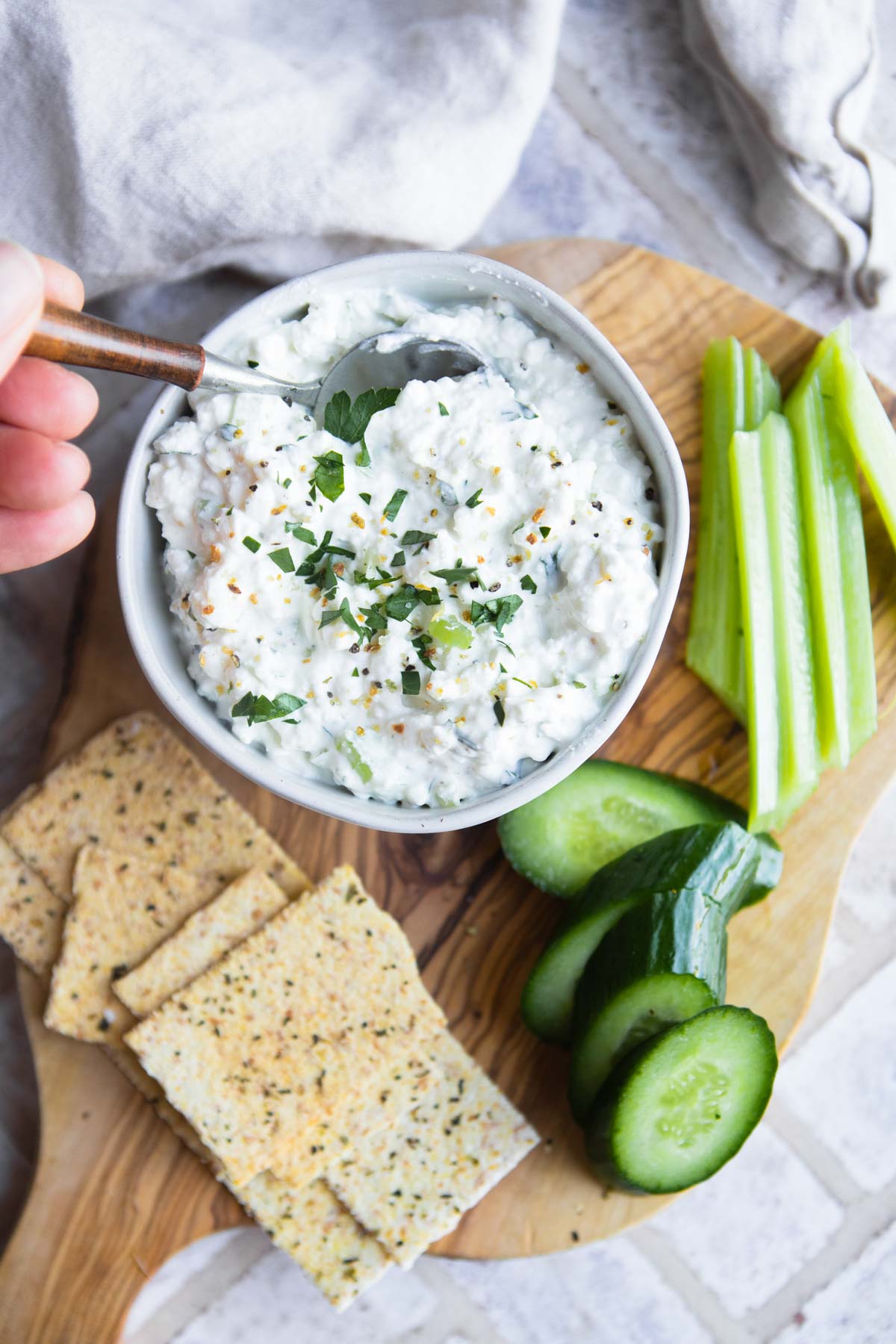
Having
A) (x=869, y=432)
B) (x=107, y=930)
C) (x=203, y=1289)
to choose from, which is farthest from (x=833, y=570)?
(x=203, y=1289)

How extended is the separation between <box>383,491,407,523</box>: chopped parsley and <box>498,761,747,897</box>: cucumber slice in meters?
0.74

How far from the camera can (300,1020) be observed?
235cm

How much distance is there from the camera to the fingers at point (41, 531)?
7.00ft

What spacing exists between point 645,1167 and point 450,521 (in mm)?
1305

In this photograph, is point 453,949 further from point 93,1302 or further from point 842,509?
point 842,509

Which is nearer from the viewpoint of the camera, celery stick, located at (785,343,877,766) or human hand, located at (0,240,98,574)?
human hand, located at (0,240,98,574)

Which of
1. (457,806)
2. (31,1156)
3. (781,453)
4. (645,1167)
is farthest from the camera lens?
(31,1156)

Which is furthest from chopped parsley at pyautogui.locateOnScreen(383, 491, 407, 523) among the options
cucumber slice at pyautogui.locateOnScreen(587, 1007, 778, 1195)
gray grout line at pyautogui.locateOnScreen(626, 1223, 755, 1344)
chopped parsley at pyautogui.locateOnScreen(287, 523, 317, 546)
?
gray grout line at pyautogui.locateOnScreen(626, 1223, 755, 1344)

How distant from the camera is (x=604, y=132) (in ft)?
8.84

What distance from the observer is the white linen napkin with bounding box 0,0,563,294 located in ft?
7.36

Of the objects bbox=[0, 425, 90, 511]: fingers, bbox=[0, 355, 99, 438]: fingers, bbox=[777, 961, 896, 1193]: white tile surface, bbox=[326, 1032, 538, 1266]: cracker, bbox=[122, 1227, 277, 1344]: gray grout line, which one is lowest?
bbox=[122, 1227, 277, 1344]: gray grout line

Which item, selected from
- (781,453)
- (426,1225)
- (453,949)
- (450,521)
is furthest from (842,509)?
(426,1225)

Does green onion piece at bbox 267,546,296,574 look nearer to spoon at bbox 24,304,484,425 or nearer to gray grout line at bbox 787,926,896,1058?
spoon at bbox 24,304,484,425

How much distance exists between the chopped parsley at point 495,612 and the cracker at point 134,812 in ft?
2.82
